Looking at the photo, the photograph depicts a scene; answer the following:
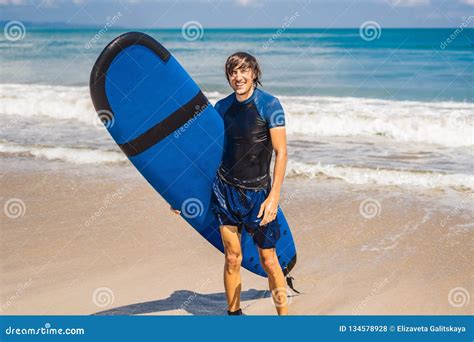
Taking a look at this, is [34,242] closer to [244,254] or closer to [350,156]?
[244,254]

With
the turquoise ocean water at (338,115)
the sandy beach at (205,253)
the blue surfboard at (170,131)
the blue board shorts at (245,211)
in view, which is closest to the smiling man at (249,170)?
the blue board shorts at (245,211)

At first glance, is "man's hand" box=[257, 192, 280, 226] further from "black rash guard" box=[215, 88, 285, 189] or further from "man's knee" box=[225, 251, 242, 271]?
"man's knee" box=[225, 251, 242, 271]

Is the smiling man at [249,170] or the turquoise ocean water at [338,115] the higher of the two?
the turquoise ocean water at [338,115]

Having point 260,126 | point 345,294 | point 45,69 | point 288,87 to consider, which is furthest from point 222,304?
point 45,69

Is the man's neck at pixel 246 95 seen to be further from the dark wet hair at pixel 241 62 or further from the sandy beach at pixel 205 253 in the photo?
the sandy beach at pixel 205 253

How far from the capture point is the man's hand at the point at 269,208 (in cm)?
337

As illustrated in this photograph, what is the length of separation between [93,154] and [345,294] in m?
5.39

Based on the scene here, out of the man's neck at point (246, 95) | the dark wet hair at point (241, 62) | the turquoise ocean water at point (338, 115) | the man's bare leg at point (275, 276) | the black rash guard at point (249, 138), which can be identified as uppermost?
the turquoise ocean water at point (338, 115)

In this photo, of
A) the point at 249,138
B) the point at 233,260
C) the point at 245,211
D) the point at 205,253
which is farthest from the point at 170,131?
the point at 205,253

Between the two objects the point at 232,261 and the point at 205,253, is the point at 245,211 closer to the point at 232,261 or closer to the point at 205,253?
the point at 232,261

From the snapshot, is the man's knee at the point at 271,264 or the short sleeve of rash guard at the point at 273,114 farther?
the man's knee at the point at 271,264

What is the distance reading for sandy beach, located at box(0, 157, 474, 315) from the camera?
422 centimetres

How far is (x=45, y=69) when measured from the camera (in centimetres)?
2566

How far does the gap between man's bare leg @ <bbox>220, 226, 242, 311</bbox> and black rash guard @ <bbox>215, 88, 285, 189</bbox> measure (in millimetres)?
291
